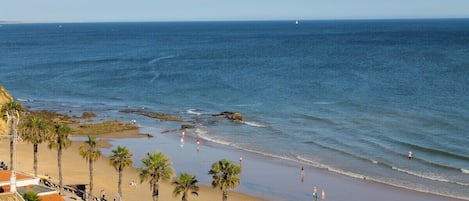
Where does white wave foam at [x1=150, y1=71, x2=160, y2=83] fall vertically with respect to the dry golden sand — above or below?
below

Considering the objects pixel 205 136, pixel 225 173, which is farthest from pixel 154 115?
pixel 225 173

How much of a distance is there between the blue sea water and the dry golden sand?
14393 millimetres

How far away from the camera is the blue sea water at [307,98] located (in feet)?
209

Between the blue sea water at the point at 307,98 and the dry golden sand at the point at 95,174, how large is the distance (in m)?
14.4

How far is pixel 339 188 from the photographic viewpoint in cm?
5397

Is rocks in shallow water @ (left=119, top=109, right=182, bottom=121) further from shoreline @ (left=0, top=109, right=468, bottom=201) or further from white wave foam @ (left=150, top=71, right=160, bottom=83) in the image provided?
white wave foam @ (left=150, top=71, right=160, bottom=83)

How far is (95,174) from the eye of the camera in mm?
56844

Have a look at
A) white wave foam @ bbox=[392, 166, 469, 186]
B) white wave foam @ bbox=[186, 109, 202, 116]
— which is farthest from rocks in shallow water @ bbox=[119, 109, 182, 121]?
white wave foam @ bbox=[392, 166, 469, 186]

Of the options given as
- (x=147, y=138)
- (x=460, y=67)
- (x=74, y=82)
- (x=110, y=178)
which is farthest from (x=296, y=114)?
(x=460, y=67)

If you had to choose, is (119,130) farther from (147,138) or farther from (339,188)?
(339,188)

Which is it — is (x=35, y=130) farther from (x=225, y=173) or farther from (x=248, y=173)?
(x=248, y=173)

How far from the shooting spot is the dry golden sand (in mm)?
50812

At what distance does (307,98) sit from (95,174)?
49.1m

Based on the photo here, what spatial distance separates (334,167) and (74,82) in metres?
75.3
